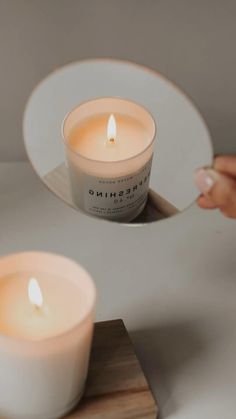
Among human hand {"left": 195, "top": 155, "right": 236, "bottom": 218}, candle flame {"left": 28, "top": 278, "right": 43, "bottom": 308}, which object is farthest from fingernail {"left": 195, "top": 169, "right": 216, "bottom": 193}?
candle flame {"left": 28, "top": 278, "right": 43, "bottom": 308}

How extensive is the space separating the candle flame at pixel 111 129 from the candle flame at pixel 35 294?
0.40 feet

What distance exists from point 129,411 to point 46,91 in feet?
0.78

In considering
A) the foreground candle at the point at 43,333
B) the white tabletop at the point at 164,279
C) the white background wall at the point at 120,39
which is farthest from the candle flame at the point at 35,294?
the white background wall at the point at 120,39

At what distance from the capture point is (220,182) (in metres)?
0.41

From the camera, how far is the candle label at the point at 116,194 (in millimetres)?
464

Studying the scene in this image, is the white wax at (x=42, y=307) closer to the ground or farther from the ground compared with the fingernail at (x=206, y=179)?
closer to the ground

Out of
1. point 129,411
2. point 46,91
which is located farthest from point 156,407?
point 46,91

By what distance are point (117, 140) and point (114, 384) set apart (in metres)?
0.16

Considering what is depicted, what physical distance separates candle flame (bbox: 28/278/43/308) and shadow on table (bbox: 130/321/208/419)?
0.11 m

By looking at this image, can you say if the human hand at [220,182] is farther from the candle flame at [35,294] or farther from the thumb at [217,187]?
the candle flame at [35,294]

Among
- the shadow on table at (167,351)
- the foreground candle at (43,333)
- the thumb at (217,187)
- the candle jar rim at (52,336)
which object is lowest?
the shadow on table at (167,351)

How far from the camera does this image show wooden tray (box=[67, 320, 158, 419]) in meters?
0.44

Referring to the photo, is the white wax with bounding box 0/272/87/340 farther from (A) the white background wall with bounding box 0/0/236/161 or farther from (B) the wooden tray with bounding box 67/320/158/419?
(A) the white background wall with bounding box 0/0/236/161

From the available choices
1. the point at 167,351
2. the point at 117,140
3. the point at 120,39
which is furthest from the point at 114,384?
the point at 120,39
